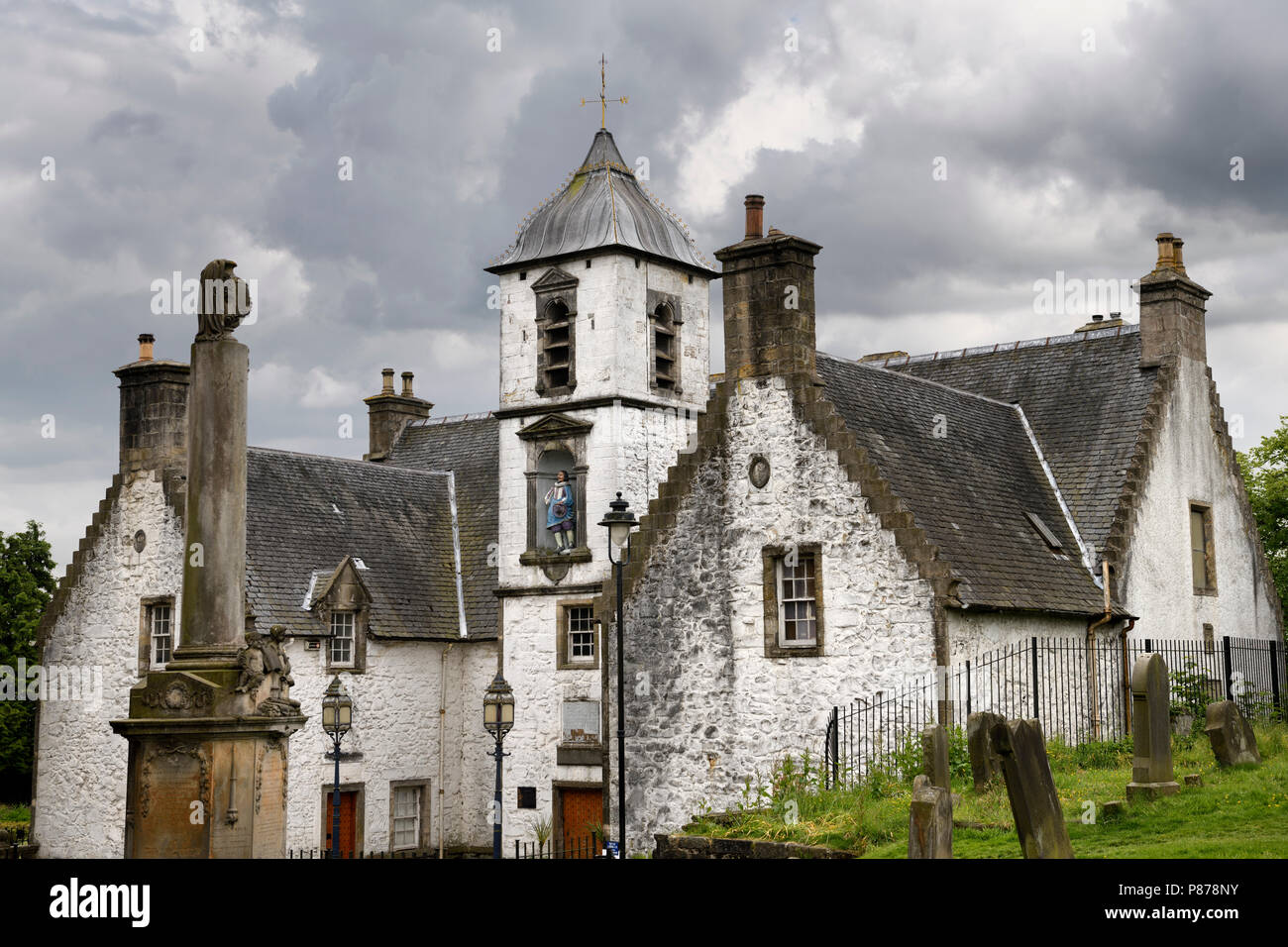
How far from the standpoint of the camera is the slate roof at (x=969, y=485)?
79.7ft

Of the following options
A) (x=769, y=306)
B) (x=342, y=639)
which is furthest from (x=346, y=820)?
(x=769, y=306)

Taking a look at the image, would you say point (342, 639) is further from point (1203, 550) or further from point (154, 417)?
point (1203, 550)

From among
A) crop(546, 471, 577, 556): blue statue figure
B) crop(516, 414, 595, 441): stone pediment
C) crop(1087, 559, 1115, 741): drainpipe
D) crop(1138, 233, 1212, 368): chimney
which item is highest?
crop(1138, 233, 1212, 368): chimney

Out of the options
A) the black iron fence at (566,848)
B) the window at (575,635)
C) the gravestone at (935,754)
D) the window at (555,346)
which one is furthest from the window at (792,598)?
the window at (555,346)

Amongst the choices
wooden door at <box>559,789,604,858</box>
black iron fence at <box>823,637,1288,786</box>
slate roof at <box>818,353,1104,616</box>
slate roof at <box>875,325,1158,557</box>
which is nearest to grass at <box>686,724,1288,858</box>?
black iron fence at <box>823,637,1288,786</box>

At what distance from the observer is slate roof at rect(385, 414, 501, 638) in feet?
127

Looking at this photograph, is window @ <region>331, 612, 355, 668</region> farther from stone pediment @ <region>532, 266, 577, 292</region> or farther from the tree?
the tree

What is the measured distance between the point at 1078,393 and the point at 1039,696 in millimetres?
8295

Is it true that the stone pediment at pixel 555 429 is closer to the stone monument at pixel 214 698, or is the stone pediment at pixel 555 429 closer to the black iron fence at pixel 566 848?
the black iron fence at pixel 566 848

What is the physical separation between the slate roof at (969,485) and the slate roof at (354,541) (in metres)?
13.3

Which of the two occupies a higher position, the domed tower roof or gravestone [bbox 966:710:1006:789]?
the domed tower roof

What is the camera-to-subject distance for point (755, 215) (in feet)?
88.8

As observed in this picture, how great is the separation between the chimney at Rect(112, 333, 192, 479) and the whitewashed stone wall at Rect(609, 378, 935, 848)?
13165 mm
